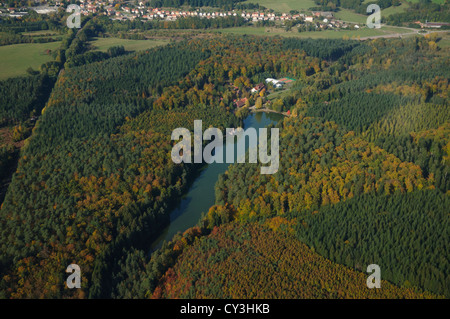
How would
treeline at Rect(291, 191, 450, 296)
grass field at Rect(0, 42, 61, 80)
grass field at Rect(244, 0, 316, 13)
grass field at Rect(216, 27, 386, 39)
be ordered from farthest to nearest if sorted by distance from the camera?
grass field at Rect(244, 0, 316, 13) → grass field at Rect(216, 27, 386, 39) → grass field at Rect(0, 42, 61, 80) → treeline at Rect(291, 191, 450, 296)

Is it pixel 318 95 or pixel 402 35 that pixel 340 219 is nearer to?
pixel 318 95

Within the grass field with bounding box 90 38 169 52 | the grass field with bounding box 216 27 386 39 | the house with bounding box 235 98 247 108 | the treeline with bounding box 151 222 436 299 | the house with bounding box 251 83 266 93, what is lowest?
the treeline with bounding box 151 222 436 299

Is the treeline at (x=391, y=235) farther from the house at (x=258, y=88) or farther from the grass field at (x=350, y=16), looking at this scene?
the grass field at (x=350, y=16)

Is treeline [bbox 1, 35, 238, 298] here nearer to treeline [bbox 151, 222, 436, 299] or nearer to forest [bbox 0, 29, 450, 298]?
forest [bbox 0, 29, 450, 298]

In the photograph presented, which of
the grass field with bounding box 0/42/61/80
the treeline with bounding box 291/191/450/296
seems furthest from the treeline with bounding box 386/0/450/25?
the treeline with bounding box 291/191/450/296

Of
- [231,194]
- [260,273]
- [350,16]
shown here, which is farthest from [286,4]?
[260,273]
